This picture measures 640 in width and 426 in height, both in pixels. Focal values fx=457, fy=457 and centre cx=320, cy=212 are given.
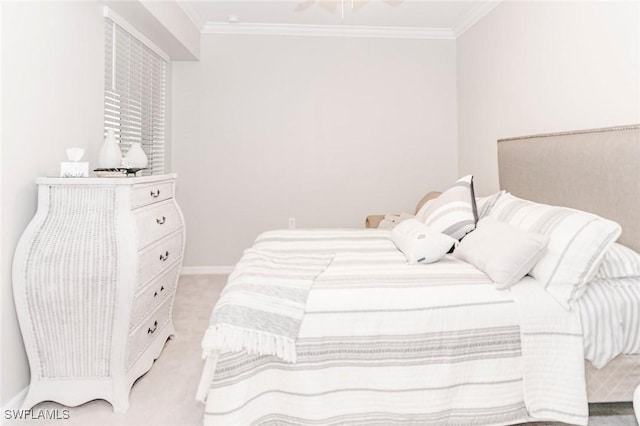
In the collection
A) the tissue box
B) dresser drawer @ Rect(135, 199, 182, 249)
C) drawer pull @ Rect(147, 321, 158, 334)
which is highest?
the tissue box

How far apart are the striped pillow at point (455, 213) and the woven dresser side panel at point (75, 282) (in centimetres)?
183

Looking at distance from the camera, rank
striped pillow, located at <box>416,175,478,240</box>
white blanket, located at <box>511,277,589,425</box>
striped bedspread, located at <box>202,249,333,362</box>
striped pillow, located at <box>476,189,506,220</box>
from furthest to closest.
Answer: striped pillow, located at <box>476,189,506,220</box> → striped pillow, located at <box>416,175,478,240</box> → white blanket, located at <box>511,277,589,425</box> → striped bedspread, located at <box>202,249,333,362</box>

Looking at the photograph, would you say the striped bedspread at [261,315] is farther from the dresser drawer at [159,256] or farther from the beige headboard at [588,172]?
the beige headboard at [588,172]

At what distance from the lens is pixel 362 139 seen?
5039 mm

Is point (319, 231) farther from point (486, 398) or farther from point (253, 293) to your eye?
point (486, 398)

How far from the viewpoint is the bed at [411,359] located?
1727 millimetres

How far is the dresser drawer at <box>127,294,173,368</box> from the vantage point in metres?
2.27

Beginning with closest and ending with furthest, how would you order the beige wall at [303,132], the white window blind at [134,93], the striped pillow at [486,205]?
the striped pillow at [486,205] → the white window blind at [134,93] → the beige wall at [303,132]

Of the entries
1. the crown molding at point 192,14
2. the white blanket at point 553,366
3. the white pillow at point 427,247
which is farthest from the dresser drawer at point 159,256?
the crown molding at point 192,14

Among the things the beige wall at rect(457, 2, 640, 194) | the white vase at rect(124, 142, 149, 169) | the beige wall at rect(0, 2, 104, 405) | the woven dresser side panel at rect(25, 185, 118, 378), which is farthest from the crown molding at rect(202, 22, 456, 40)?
the woven dresser side panel at rect(25, 185, 118, 378)

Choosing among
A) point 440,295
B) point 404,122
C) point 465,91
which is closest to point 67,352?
point 440,295

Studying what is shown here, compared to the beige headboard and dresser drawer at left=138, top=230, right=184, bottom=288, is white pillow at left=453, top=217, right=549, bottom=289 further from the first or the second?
dresser drawer at left=138, top=230, right=184, bottom=288

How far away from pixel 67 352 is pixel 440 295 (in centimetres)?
172

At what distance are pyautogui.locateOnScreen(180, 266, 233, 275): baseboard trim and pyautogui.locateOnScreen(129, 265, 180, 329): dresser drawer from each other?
2.01 m
